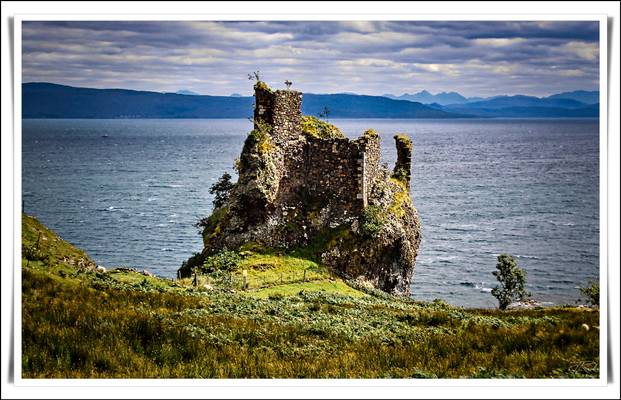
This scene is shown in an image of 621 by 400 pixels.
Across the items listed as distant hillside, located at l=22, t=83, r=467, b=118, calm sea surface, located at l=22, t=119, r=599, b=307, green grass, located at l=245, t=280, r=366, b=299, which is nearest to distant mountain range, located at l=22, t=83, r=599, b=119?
distant hillside, located at l=22, t=83, r=467, b=118

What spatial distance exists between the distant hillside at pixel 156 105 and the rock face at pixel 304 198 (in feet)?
18.7

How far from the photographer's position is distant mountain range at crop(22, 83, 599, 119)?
69.1ft

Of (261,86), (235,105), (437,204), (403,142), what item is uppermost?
(235,105)

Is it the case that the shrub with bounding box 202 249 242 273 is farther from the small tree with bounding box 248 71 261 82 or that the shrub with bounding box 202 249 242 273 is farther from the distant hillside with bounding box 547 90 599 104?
the distant hillside with bounding box 547 90 599 104

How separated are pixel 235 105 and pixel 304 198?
4011 cm

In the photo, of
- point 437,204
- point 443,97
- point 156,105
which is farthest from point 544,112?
point 437,204

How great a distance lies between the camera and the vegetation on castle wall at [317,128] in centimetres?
2586

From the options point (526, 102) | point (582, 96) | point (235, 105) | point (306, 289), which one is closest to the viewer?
point (582, 96)

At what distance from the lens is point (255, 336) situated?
16.5 m

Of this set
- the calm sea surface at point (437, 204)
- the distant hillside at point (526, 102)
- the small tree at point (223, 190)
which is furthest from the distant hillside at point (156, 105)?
the distant hillside at point (526, 102)

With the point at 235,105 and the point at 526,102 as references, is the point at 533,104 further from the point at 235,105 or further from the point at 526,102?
the point at 235,105

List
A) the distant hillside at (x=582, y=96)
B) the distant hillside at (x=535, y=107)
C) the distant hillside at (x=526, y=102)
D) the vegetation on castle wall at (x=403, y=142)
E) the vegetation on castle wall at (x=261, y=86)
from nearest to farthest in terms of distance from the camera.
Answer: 1. the distant hillside at (x=582, y=96)
2. the distant hillside at (x=535, y=107)
3. the distant hillside at (x=526, y=102)
4. the vegetation on castle wall at (x=261, y=86)
5. the vegetation on castle wall at (x=403, y=142)

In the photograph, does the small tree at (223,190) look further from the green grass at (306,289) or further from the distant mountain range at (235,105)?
the green grass at (306,289)

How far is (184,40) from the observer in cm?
2152
